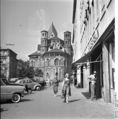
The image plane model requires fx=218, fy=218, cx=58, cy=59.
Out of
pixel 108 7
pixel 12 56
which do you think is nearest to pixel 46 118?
pixel 108 7

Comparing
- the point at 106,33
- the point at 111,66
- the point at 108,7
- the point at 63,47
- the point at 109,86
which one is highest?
the point at 63,47

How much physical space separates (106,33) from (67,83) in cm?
385

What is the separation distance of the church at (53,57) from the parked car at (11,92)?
8488 centimetres

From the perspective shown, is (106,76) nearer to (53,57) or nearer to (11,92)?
(11,92)

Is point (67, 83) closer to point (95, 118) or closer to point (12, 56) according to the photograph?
point (95, 118)

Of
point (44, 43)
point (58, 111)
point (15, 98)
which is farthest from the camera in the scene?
point (44, 43)

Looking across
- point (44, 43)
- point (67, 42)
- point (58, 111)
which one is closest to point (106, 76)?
point (58, 111)

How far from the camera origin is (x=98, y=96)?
15805 mm

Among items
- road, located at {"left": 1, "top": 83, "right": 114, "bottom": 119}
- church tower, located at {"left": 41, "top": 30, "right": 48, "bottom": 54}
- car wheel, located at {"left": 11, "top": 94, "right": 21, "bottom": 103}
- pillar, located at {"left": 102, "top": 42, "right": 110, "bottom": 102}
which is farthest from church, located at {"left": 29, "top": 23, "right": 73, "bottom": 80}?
road, located at {"left": 1, "top": 83, "right": 114, "bottom": 119}

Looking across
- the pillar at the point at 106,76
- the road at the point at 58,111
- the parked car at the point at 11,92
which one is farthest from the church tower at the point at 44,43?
the road at the point at 58,111

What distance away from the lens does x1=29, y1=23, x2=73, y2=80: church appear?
340ft

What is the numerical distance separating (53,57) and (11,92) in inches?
3575

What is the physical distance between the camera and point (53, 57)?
104m

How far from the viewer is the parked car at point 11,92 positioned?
42.2ft
